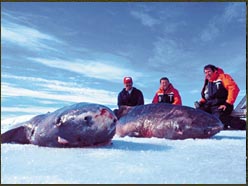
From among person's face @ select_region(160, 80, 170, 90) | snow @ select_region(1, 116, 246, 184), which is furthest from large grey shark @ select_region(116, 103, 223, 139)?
person's face @ select_region(160, 80, 170, 90)

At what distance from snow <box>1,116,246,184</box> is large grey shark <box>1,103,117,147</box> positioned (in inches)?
5.0

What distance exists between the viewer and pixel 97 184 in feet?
6.85

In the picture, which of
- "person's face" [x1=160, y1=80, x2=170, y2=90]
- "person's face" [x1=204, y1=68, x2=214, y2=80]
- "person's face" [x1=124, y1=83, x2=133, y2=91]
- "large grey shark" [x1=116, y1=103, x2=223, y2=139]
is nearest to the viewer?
"large grey shark" [x1=116, y1=103, x2=223, y2=139]

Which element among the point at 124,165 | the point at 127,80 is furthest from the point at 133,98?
the point at 124,165

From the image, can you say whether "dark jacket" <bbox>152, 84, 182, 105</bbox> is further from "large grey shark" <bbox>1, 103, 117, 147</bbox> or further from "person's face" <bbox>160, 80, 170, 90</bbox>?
"large grey shark" <bbox>1, 103, 117, 147</bbox>

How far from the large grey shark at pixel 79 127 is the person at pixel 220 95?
460 centimetres

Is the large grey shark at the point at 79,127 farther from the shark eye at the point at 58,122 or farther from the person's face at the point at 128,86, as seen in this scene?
the person's face at the point at 128,86

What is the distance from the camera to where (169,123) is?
4887mm

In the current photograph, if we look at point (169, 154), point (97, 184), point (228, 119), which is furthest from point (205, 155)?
point (228, 119)

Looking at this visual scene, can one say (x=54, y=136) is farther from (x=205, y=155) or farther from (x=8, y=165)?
(x=205, y=155)

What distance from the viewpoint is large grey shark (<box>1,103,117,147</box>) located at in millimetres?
3469

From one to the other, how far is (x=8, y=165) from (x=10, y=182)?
0.52 metres

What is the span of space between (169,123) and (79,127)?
1.80 metres

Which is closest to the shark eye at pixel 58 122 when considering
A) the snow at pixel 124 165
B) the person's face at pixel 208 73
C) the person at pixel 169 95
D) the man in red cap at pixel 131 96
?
the snow at pixel 124 165
